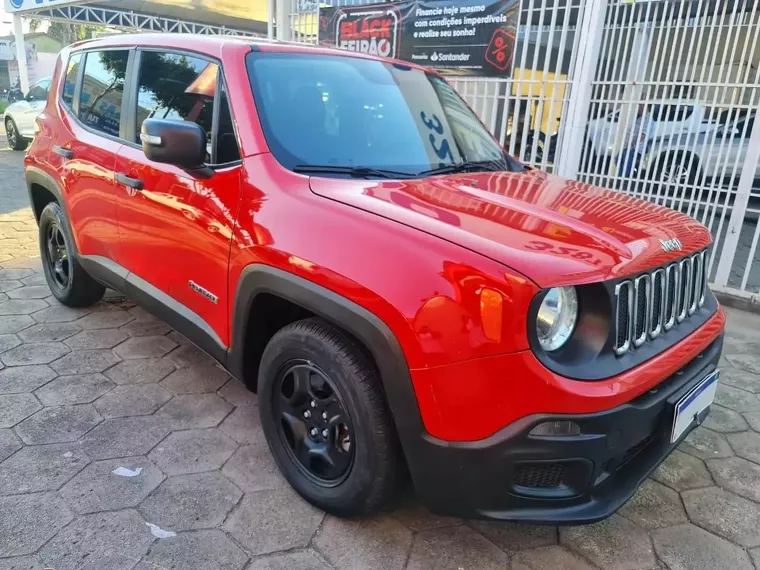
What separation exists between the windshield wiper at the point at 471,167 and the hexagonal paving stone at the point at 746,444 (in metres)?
1.83

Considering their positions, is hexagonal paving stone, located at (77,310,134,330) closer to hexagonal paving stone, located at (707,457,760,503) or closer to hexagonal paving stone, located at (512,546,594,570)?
hexagonal paving stone, located at (512,546,594,570)

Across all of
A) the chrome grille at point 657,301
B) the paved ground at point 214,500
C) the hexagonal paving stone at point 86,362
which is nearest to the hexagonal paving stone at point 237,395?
the paved ground at point 214,500

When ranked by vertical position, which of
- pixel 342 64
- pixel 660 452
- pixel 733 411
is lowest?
pixel 733 411

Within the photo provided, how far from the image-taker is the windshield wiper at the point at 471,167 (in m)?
2.60

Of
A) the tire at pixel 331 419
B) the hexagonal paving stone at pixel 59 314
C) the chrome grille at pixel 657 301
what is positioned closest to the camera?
the chrome grille at pixel 657 301

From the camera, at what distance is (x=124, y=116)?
3162 mm

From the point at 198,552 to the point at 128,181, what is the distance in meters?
1.88

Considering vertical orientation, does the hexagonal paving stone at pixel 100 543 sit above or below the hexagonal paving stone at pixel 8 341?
below

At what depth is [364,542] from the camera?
7.03 ft

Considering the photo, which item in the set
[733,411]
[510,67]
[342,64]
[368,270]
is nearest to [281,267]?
[368,270]

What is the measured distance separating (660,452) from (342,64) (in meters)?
2.24

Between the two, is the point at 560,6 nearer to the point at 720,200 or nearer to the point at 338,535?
the point at 720,200

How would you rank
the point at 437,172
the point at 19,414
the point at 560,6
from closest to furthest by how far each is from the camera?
the point at 437,172, the point at 19,414, the point at 560,6

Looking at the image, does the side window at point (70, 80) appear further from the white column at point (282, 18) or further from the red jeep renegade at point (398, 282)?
the white column at point (282, 18)
